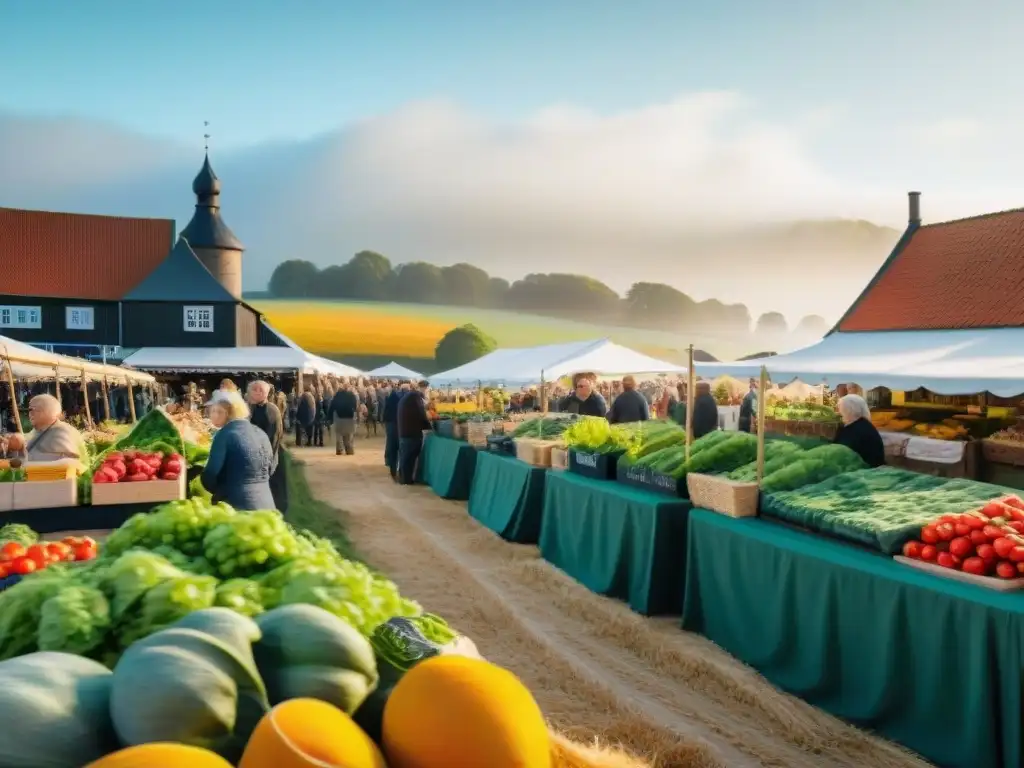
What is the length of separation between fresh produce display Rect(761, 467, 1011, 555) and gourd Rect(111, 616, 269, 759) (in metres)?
3.48

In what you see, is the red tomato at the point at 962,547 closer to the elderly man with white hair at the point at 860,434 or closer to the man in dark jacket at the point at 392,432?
the elderly man with white hair at the point at 860,434

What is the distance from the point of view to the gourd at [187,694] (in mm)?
1433

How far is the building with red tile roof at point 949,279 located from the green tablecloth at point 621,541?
11.6 metres

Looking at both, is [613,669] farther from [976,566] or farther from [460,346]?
[460,346]

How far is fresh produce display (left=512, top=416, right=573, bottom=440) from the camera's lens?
32.2 ft

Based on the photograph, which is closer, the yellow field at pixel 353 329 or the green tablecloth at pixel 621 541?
the green tablecloth at pixel 621 541

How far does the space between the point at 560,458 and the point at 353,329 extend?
79.5 metres

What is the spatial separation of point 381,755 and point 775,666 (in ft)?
12.2

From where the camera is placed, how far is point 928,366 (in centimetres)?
821

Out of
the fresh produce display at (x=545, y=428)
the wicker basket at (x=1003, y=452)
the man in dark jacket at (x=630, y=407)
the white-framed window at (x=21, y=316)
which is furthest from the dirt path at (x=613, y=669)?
the white-framed window at (x=21, y=316)

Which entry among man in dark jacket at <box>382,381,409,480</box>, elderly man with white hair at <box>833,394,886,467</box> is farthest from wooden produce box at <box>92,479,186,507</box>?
man in dark jacket at <box>382,381,409,480</box>

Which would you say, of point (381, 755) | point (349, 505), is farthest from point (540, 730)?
point (349, 505)

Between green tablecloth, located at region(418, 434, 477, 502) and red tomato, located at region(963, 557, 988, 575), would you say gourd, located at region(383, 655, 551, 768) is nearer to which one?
red tomato, located at region(963, 557, 988, 575)

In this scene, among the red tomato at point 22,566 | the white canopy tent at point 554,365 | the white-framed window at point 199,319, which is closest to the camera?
the red tomato at point 22,566
